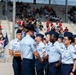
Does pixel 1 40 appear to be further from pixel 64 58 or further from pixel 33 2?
pixel 33 2

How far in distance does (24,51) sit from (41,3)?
133ft

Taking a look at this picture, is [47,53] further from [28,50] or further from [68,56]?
[68,56]

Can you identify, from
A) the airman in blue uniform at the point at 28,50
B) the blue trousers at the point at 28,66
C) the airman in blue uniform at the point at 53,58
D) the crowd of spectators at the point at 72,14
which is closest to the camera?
the airman in blue uniform at the point at 28,50

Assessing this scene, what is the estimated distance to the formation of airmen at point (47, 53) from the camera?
893 cm

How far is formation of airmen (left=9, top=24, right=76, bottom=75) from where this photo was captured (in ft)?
29.3

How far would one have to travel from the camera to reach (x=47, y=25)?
34.1m

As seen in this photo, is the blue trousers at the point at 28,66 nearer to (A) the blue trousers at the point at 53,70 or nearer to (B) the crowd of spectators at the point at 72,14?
(A) the blue trousers at the point at 53,70

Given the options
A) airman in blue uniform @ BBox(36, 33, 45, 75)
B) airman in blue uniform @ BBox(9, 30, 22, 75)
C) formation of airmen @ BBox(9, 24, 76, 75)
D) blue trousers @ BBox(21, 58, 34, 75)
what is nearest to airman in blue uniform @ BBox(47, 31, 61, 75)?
formation of airmen @ BBox(9, 24, 76, 75)

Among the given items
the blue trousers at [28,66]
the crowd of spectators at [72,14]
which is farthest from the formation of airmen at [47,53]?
the crowd of spectators at [72,14]

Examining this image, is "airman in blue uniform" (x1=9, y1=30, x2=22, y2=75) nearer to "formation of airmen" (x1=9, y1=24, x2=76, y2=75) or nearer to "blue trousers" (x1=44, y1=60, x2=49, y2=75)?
"formation of airmen" (x1=9, y1=24, x2=76, y2=75)

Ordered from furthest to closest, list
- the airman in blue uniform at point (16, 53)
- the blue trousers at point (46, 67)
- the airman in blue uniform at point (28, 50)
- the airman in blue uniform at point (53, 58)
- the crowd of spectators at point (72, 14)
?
the crowd of spectators at point (72, 14) < the airman in blue uniform at point (16, 53) < the blue trousers at point (46, 67) < the airman in blue uniform at point (53, 58) < the airman in blue uniform at point (28, 50)

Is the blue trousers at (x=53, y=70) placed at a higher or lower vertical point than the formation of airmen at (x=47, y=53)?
lower

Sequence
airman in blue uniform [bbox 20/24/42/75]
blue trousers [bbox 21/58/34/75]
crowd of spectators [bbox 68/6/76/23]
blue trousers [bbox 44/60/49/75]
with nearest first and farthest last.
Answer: airman in blue uniform [bbox 20/24/42/75] → blue trousers [bbox 21/58/34/75] → blue trousers [bbox 44/60/49/75] → crowd of spectators [bbox 68/6/76/23]

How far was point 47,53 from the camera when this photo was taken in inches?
409
